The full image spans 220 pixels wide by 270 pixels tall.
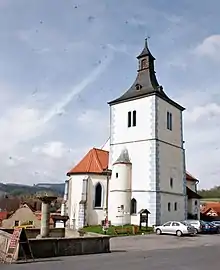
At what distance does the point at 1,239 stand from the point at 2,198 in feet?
353

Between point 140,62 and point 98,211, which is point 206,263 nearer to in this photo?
point 98,211

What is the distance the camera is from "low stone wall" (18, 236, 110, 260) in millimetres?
15739

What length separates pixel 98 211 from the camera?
139ft

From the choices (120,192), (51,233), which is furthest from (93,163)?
(51,233)

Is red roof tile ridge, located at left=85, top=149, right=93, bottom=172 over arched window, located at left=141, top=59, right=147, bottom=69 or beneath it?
beneath

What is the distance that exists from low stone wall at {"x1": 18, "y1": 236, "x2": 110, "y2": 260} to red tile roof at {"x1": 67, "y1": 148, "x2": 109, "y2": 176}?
998 inches

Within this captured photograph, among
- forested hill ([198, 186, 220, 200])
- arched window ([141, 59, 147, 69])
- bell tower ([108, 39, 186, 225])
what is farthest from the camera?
forested hill ([198, 186, 220, 200])

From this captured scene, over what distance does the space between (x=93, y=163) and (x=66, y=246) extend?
92.5ft

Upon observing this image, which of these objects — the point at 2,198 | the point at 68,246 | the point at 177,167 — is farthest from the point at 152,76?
the point at 2,198

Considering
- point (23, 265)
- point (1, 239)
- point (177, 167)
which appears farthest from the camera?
point (177, 167)

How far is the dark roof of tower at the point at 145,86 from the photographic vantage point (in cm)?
4366

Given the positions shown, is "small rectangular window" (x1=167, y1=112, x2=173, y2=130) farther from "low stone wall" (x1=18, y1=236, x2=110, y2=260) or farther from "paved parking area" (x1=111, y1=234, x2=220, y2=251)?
"low stone wall" (x1=18, y1=236, x2=110, y2=260)

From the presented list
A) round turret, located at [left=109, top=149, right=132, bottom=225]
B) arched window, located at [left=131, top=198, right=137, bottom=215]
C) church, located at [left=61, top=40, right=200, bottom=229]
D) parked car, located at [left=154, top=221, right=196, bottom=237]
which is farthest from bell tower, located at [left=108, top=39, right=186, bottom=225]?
parked car, located at [left=154, top=221, right=196, bottom=237]

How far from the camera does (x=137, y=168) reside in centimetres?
4159
